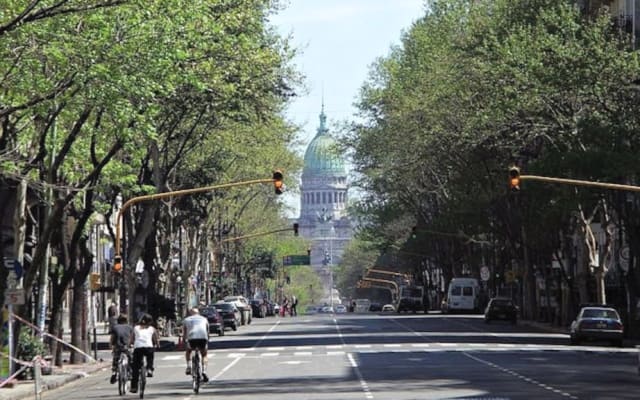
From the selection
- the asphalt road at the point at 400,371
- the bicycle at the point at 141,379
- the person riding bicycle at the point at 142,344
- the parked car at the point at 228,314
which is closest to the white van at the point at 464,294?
the parked car at the point at 228,314

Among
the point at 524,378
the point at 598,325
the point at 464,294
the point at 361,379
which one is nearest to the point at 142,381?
the point at 361,379

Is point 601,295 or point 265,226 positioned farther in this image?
point 265,226

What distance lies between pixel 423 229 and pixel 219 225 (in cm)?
1570

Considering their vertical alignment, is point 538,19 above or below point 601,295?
above

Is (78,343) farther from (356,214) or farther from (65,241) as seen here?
(356,214)

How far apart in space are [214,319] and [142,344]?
139 feet

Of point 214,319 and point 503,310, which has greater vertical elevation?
point 503,310

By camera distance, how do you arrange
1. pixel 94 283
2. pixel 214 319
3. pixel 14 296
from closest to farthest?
pixel 14 296, pixel 94 283, pixel 214 319

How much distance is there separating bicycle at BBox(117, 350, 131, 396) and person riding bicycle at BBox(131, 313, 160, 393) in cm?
53

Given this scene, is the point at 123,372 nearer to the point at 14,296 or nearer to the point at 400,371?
Answer: the point at 14,296

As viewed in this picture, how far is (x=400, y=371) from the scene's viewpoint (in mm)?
39781

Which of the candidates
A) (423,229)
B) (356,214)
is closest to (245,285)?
(356,214)

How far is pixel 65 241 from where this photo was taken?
1911 inches

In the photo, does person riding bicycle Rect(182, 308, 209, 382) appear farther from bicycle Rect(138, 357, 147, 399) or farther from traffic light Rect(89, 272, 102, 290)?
traffic light Rect(89, 272, 102, 290)
